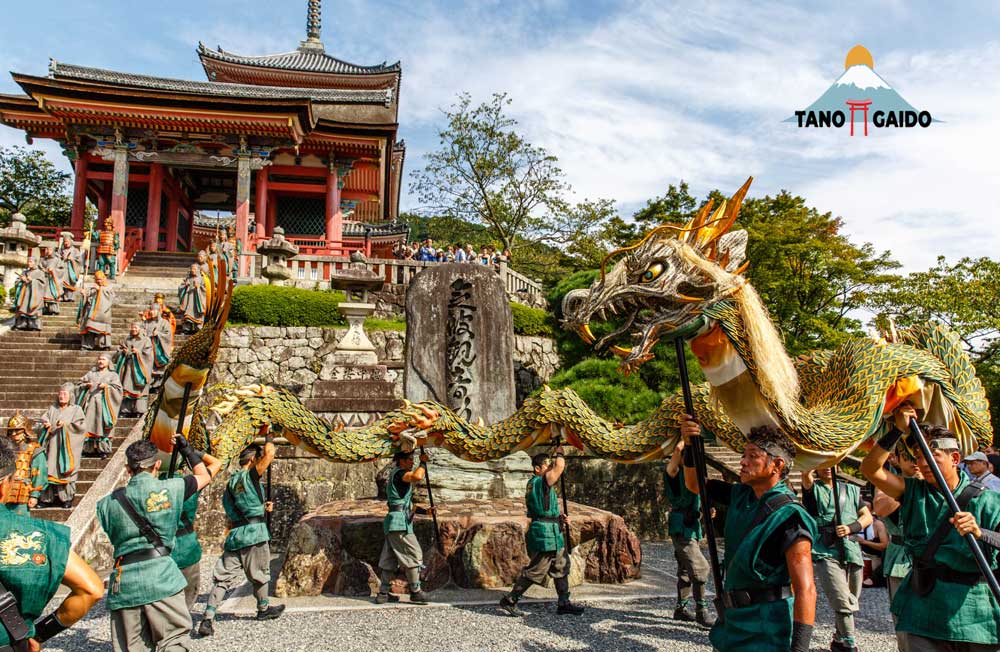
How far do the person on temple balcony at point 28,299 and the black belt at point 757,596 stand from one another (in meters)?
14.3

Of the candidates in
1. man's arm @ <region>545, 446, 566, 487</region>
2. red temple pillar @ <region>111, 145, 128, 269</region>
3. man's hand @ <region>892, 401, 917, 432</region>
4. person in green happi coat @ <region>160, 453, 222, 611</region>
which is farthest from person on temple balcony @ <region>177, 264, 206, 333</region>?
man's hand @ <region>892, 401, 917, 432</region>

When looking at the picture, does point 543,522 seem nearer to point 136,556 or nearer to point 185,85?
point 136,556

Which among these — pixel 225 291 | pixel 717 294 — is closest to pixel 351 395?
pixel 225 291

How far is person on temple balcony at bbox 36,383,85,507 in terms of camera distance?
27.8 feet

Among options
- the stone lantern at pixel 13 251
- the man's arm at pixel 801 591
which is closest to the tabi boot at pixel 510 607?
the man's arm at pixel 801 591

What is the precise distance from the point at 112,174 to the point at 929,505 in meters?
23.6

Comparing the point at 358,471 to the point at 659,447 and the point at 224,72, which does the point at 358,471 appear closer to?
the point at 659,447

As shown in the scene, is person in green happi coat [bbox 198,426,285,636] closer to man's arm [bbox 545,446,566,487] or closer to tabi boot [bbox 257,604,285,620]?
tabi boot [bbox 257,604,285,620]

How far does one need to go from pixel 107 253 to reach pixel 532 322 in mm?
10674

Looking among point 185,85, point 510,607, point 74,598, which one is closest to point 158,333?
point 510,607

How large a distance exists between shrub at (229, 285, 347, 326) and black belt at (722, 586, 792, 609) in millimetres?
13651

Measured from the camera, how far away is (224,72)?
96.1 feet

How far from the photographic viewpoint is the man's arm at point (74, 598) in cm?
267

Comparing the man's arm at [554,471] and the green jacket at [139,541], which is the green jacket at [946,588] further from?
the green jacket at [139,541]
